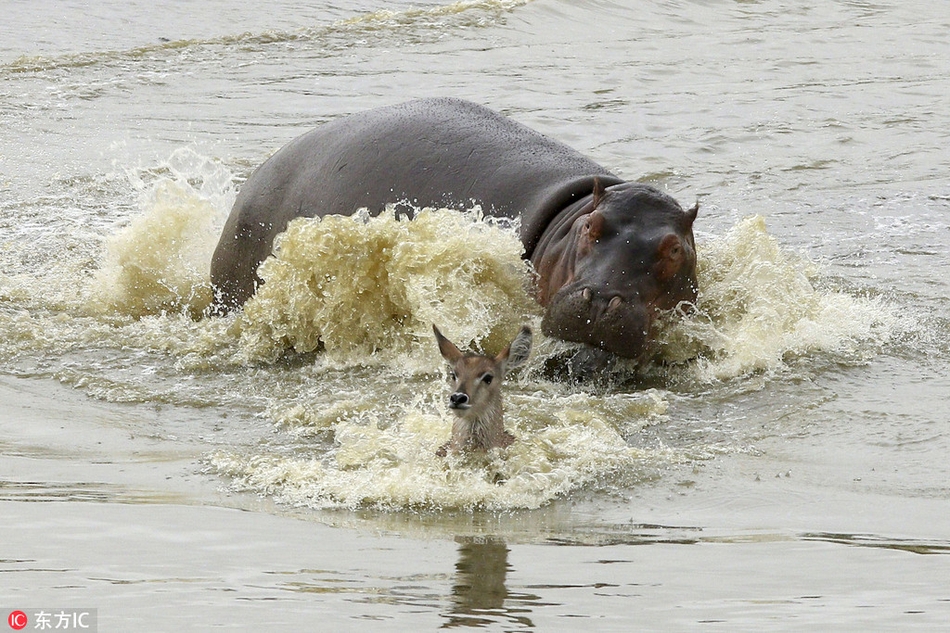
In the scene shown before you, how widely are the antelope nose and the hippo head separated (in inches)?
50.5

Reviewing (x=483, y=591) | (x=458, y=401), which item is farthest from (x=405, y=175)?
(x=483, y=591)

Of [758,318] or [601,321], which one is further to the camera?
[758,318]

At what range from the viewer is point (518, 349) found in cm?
531

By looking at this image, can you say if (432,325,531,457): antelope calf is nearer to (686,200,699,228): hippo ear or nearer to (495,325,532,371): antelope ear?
Result: (495,325,532,371): antelope ear

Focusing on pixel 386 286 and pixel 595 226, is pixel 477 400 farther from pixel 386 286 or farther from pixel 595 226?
pixel 386 286

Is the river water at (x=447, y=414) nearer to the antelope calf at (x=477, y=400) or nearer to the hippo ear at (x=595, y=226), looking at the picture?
the antelope calf at (x=477, y=400)

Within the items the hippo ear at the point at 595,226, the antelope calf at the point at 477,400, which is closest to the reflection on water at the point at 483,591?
the antelope calf at the point at 477,400

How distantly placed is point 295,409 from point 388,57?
37.7 feet

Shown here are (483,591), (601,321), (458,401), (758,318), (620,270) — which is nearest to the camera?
(483,591)

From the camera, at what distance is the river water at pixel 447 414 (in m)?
3.77

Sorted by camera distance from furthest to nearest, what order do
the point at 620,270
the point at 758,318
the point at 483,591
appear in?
1. the point at 758,318
2. the point at 620,270
3. the point at 483,591

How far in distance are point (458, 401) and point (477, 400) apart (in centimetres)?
21

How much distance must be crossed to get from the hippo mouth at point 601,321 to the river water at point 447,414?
0.44 feet

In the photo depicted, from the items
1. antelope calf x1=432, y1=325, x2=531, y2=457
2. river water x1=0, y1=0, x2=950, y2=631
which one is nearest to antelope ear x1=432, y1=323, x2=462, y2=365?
antelope calf x1=432, y1=325, x2=531, y2=457
